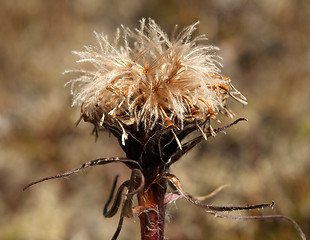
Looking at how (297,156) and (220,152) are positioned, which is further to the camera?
(220,152)

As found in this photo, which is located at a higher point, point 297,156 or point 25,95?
point 25,95

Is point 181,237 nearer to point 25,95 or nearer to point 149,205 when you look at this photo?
point 149,205

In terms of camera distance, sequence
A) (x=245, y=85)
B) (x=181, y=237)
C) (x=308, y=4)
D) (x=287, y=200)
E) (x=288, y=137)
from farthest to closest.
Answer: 1. (x=308, y=4)
2. (x=245, y=85)
3. (x=288, y=137)
4. (x=181, y=237)
5. (x=287, y=200)

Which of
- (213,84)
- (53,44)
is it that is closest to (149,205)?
(213,84)

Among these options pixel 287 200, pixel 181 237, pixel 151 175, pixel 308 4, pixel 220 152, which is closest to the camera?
pixel 151 175

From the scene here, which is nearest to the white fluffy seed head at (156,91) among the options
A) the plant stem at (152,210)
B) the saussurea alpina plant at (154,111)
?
the saussurea alpina plant at (154,111)

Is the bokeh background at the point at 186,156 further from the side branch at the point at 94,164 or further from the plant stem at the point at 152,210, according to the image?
the side branch at the point at 94,164

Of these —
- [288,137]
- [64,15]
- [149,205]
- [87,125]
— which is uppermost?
[64,15]

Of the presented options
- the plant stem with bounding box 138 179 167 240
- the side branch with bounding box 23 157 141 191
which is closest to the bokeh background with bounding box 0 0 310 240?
the plant stem with bounding box 138 179 167 240
